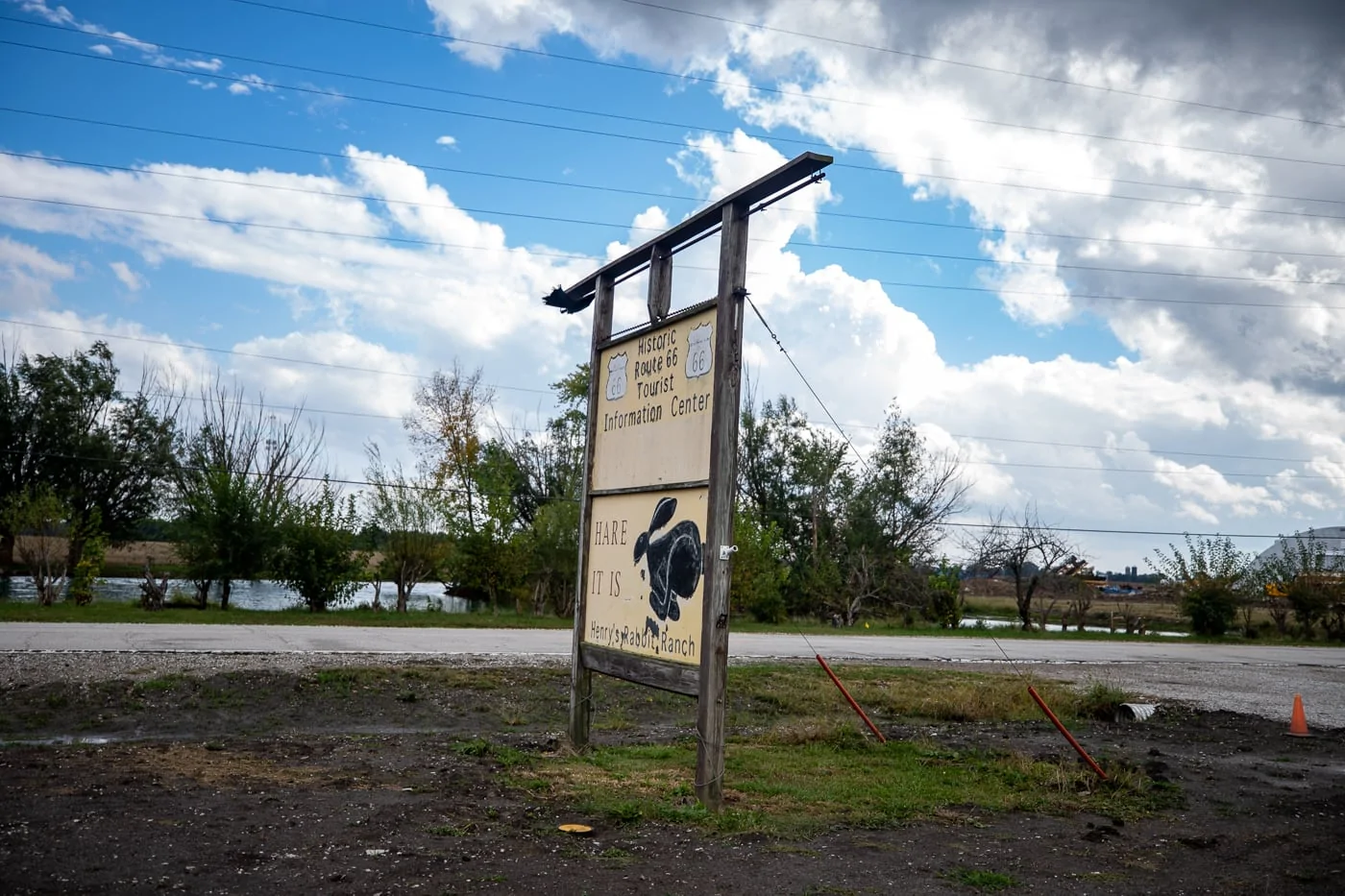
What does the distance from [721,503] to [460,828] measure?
2.58m

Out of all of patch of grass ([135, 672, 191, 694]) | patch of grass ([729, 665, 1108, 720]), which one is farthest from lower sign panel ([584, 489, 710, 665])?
patch of grass ([135, 672, 191, 694])

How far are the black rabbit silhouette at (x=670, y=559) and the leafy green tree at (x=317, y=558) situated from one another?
24074mm

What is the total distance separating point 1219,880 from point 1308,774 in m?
4.44

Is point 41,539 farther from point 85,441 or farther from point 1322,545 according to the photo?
point 1322,545

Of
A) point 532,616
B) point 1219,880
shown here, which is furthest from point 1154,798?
point 532,616

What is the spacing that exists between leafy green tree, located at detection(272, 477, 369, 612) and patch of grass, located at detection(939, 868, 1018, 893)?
27.2 m

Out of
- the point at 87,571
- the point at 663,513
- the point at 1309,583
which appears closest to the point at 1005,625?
the point at 1309,583

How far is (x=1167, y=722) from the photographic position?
12406 mm

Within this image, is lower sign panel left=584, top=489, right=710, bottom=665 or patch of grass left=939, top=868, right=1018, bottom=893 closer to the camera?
patch of grass left=939, top=868, right=1018, bottom=893

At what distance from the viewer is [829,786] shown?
7758 mm

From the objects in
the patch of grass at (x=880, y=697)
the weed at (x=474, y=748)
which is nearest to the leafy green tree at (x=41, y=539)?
the patch of grass at (x=880, y=697)

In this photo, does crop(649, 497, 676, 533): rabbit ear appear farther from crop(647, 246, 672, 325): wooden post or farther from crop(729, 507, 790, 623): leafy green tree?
crop(729, 507, 790, 623): leafy green tree

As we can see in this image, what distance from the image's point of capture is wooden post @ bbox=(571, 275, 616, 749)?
8961 millimetres

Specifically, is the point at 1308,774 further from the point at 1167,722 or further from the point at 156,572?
the point at 156,572
